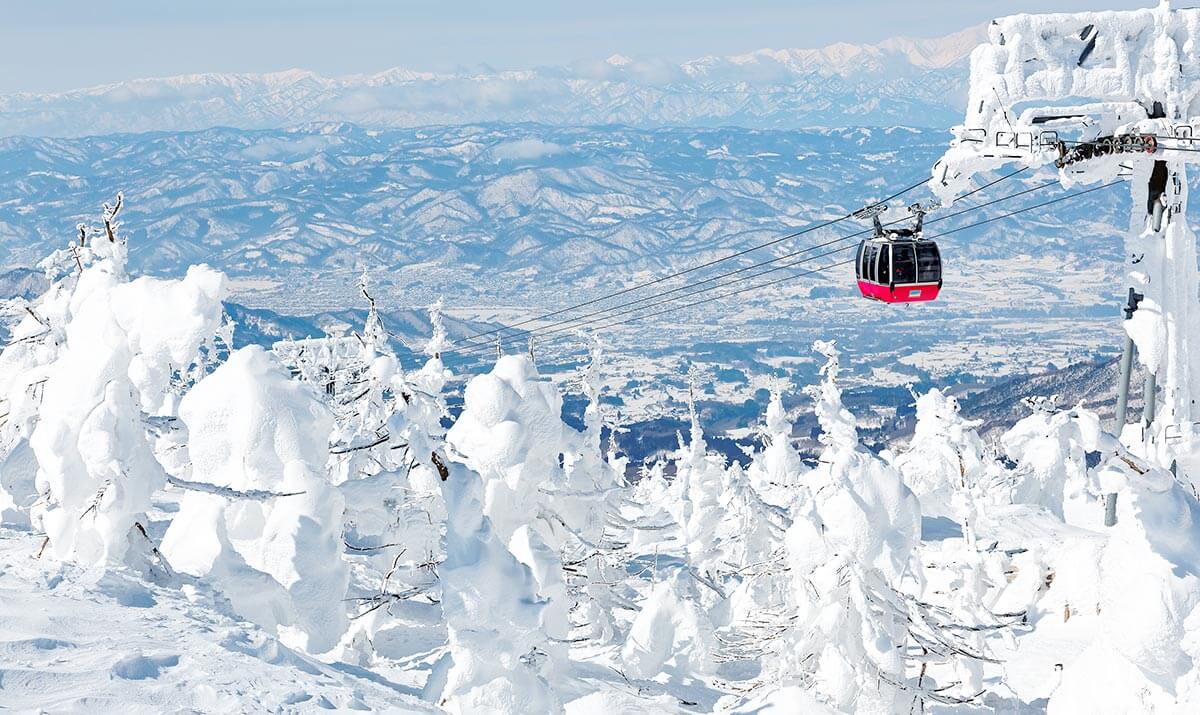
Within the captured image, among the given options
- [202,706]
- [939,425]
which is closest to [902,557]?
[202,706]

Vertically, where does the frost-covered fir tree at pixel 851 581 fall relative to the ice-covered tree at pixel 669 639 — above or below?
above

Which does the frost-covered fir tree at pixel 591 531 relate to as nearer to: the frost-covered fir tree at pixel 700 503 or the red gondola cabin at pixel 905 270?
the frost-covered fir tree at pixel 700 503

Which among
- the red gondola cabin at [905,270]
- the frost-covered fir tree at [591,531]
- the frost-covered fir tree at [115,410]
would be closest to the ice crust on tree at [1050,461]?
the red gondola cabin at [905,270]

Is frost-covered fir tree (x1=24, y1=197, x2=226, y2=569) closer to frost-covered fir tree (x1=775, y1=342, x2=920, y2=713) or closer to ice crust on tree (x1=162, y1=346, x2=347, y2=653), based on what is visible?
ice crust on tree (x1=162, y1=346, x2=347, y2=653)

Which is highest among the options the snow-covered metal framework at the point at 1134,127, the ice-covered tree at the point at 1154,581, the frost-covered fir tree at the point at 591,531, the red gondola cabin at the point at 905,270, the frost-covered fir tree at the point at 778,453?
the snow-covered metal framework at the point at 1134,127

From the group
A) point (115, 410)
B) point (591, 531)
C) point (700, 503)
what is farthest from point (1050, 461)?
point (115, 410)

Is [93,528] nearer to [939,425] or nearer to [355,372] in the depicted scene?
[355,372]

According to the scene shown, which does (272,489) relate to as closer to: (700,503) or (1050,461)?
(1050,461)
